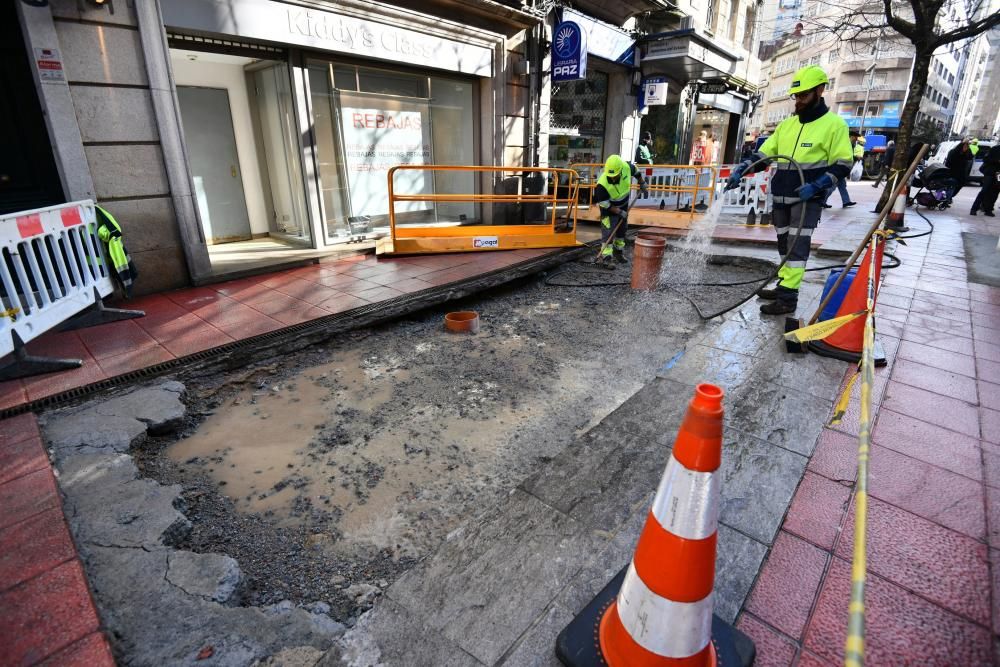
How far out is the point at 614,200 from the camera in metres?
7.36

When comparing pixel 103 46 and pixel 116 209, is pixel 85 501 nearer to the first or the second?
pixel 116 209

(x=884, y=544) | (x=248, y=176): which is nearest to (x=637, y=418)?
(x=884, y=544)

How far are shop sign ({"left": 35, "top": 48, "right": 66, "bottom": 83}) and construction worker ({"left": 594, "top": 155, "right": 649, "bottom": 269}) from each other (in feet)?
20.5

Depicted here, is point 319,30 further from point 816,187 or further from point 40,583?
point 40,583

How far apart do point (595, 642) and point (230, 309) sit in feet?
15.6

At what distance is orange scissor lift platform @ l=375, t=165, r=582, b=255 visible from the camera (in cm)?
749

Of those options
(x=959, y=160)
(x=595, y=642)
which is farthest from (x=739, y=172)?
(x=959, y=160)

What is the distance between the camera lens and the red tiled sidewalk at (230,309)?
378cm

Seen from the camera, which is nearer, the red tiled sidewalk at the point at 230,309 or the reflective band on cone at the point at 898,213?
the red tiled sidewalk at the point at 230,309

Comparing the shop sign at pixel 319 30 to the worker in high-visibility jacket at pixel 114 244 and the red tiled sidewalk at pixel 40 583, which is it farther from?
the red tiled sidewalk at pixel 40 583

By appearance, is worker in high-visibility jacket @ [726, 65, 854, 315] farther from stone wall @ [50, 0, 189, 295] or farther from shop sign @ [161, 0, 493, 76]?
stone wall @ [50, 0, 189, 295]

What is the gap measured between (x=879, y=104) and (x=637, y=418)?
221ft

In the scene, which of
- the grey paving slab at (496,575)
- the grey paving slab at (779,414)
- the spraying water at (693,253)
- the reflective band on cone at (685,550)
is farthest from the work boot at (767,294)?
the reflective band on cone at (685,550)

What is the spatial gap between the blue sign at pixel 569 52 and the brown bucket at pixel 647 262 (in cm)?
562
